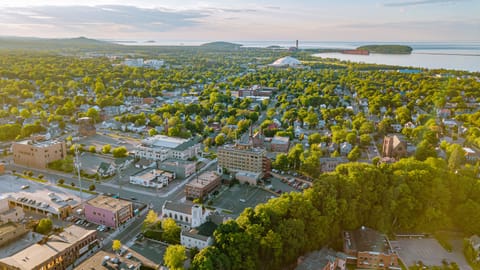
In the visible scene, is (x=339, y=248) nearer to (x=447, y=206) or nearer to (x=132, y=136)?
(x=447, y=206)

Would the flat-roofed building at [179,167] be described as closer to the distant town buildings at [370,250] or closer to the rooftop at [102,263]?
the rooftop at [102,263]

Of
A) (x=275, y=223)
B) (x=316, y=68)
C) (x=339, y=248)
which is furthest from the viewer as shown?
(x=316, y=68)

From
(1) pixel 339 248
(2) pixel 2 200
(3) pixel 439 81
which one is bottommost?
(1) pixel 339 248

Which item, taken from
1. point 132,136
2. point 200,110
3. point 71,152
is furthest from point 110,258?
point 200,110

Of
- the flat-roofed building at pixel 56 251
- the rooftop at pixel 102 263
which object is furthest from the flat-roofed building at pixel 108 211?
the rooftop at pixel 102 263

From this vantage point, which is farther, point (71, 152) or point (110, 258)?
point (71, 152)

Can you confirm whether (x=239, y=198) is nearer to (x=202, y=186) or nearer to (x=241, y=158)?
(x=202, y=186)

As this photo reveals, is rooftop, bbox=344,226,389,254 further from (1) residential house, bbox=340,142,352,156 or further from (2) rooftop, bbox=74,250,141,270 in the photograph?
(1) residential house, bbox=340,142,352,156
